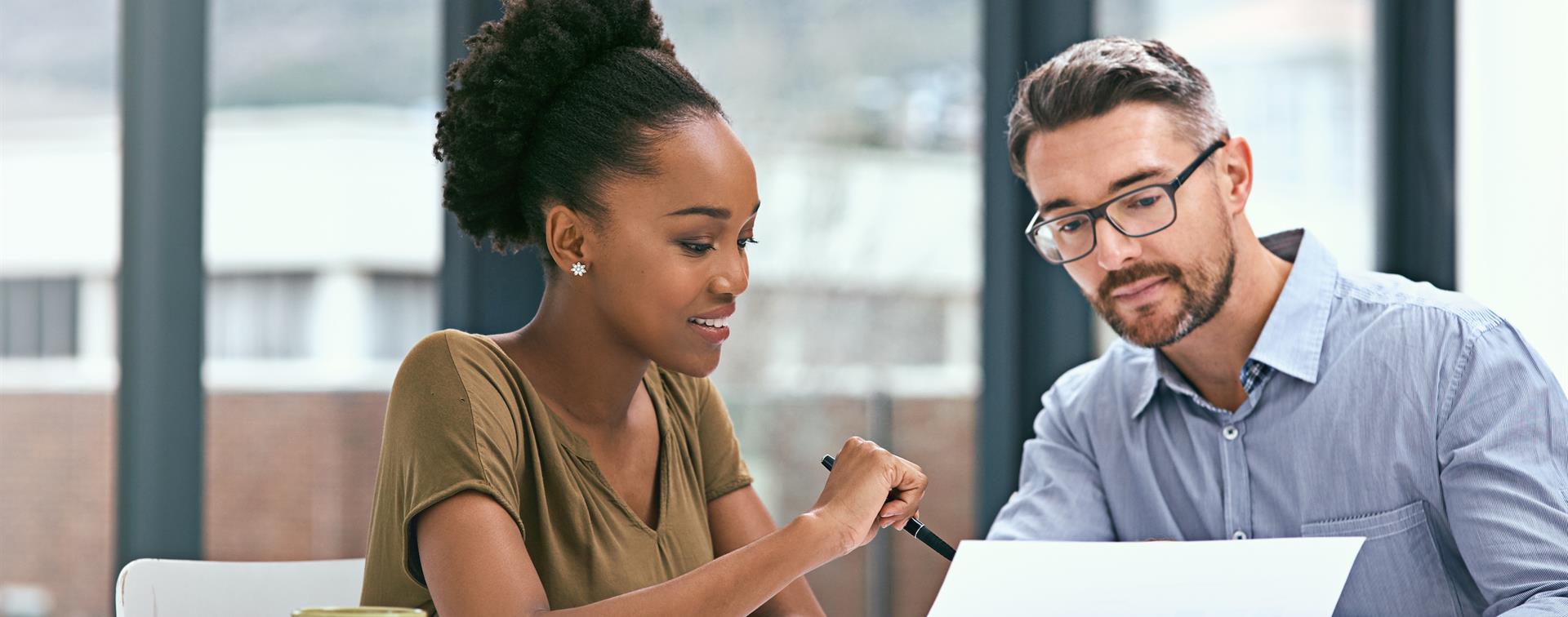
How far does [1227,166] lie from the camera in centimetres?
174

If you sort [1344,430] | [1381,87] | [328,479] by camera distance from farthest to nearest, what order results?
[1381,87], [328,479], [1344,430]

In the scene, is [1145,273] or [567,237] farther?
[1145,273]

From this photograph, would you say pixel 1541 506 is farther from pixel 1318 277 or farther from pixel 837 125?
pixel 837 125

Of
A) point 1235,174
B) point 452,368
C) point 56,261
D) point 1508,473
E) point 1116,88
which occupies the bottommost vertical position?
point 1508,473

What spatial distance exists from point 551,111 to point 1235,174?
0.92 meters

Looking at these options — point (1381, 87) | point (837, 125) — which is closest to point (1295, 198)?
point (1381, 87)

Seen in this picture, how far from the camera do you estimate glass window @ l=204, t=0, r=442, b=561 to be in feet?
8.22

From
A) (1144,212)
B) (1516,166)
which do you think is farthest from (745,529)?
(1516,166)

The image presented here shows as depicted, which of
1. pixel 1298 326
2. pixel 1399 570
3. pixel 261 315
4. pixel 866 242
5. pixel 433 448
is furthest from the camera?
pixel 866 242

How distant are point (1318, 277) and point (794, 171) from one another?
1340 millimetres

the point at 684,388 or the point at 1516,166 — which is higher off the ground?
the point at 1516,166

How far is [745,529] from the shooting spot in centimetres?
157

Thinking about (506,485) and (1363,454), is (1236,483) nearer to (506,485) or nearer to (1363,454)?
(1363,454)

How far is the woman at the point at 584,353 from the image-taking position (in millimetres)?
1209
